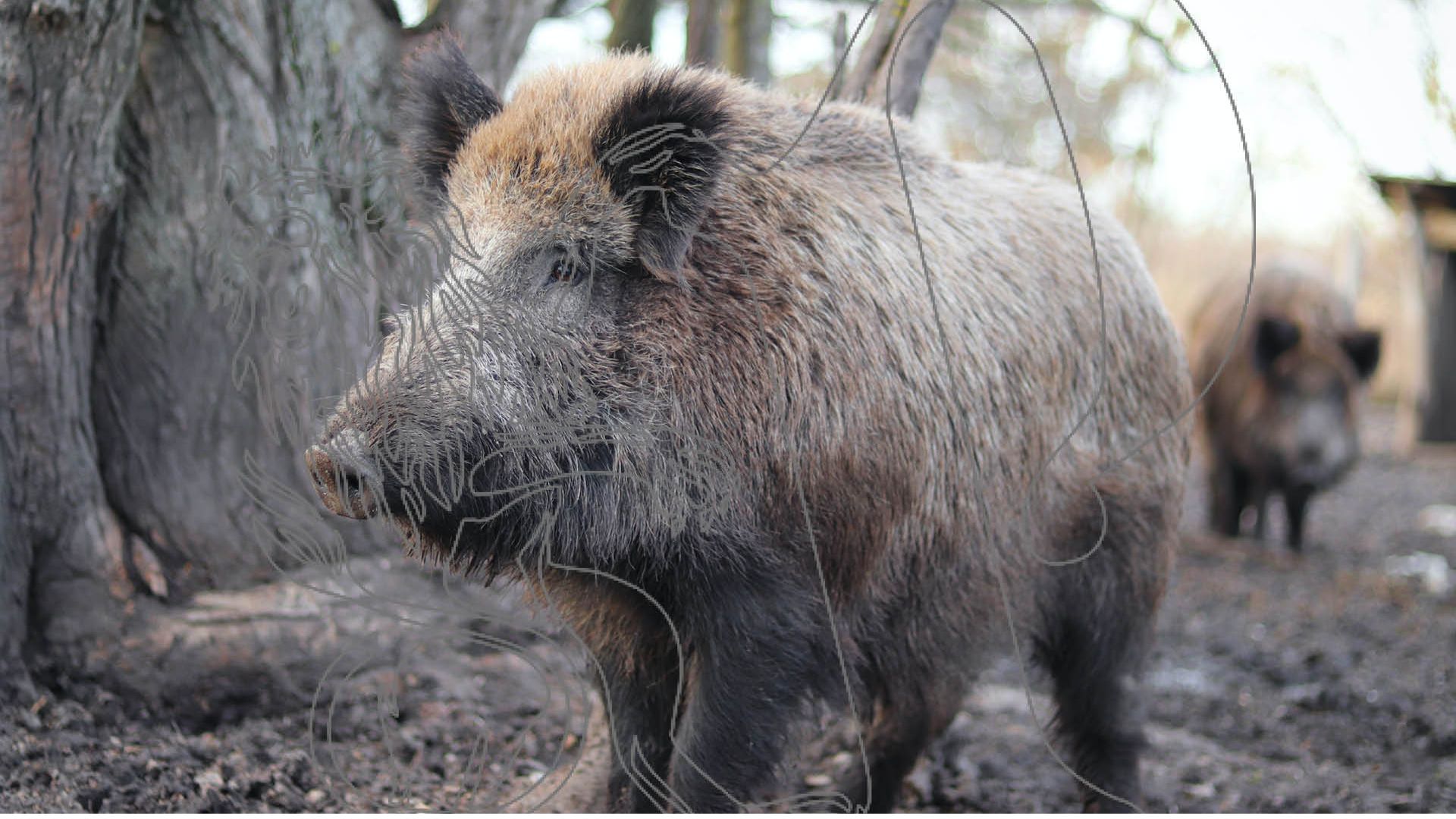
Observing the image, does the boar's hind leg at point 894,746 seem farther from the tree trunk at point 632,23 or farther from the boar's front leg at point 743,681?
the tree trunk at point 632,23

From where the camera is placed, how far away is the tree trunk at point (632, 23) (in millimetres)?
5832

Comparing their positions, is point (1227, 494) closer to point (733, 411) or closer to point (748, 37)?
point (748, 37)

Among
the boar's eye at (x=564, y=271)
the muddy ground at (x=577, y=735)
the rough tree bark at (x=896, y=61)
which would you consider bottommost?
the muddy ground at (x=577, y=735)

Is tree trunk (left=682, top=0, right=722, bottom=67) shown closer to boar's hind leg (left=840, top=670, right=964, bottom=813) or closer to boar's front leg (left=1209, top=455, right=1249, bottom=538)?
boar's hind leg (left=840, top=670, right=964, bottom=813)

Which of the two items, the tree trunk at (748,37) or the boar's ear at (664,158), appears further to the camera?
the tree trunk at (748,37)

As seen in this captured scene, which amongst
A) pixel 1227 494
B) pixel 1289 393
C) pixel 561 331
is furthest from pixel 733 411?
pixel 1227 494

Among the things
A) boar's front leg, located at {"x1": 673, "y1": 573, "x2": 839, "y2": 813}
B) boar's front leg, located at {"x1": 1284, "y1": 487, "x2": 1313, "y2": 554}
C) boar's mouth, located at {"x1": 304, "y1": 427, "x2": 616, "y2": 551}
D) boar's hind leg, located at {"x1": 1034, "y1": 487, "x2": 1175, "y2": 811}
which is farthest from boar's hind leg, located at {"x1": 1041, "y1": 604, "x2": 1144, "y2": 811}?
boar's front leg, located at {"x1": 1284, "y1": 487, "x2": 1313, "y2": 554}

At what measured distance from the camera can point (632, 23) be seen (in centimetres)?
600

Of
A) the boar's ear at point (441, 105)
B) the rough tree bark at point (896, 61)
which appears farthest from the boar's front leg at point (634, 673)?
the rough tree bark at point (896, 61)

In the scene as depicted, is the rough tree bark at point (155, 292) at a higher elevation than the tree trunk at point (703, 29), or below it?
below

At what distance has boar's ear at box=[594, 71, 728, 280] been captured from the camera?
2.58m

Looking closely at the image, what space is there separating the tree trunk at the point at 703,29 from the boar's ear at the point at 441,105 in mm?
2463

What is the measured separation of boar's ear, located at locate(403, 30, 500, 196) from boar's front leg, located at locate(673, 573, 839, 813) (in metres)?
1.22

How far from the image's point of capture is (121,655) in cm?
372
